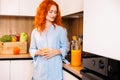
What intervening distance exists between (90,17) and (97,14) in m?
0.11

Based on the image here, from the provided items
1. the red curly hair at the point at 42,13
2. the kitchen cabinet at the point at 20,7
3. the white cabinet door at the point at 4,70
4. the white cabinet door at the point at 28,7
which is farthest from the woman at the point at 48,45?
the white cabinet door at the point at 28,7

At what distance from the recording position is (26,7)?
113 inches

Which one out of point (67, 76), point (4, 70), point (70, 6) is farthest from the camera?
point (4, 70)

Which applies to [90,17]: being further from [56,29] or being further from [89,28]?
[56,29]

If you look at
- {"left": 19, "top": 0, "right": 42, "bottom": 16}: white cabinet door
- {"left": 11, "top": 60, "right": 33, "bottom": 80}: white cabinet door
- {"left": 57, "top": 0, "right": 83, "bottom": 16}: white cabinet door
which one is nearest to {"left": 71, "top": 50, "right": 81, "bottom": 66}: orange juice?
{"left": 57, "top": 0, "right": 83, "bottom": 16}: white cabinet door

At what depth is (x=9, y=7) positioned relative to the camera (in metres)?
2.82

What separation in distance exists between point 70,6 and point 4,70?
3.74 ft

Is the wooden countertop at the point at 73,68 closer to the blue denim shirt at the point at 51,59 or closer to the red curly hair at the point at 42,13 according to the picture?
the blue denim shirt at the point at 51,59

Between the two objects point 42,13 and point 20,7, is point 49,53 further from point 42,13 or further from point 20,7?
point 20,7

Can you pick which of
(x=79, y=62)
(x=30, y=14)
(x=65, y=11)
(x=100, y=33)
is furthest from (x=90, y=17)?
(x=30, y=14)

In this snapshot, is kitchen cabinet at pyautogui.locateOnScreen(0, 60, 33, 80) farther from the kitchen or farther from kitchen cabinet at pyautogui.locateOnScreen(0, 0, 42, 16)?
kitchen cabinet at pyautogui.locateOnScreen(0, 0, 42, 16)

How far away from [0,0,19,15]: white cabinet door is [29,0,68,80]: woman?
73cm

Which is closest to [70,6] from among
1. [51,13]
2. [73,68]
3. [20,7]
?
[51,13]

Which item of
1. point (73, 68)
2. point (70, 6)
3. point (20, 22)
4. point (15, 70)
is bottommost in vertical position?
point (15, 70)
